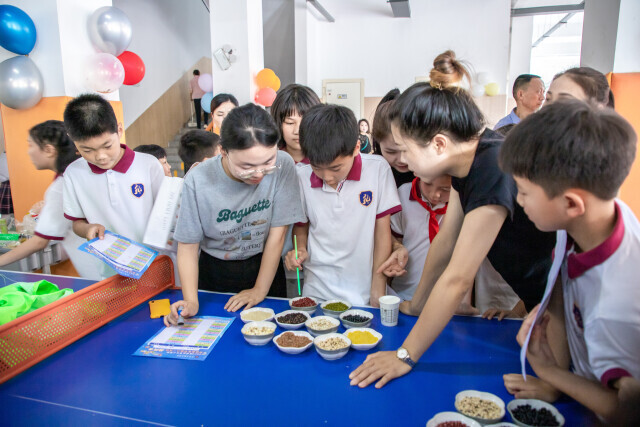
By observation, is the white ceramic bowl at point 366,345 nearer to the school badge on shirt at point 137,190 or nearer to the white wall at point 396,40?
the school badge on shirt at point 137,190

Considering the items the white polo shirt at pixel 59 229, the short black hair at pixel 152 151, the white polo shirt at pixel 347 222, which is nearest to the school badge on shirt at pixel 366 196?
the white polo shirt at pixel 347 222

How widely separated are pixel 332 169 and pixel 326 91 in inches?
294

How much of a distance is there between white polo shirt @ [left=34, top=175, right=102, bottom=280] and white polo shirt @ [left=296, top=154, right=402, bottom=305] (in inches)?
45.2

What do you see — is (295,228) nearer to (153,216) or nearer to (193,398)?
(153,216)

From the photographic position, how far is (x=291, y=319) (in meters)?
1.38

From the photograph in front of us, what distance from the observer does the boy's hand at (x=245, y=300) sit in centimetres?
156

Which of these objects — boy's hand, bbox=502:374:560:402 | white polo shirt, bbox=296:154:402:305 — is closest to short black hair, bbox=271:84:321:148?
white polo shirt, bbox=296:154:402:305

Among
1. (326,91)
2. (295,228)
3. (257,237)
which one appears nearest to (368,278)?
(295,228)

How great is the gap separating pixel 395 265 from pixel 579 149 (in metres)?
0.90

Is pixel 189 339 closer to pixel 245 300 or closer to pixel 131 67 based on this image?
pixel 245 300

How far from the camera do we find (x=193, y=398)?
1.04 m

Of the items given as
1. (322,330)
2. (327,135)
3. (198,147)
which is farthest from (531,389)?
(198,147)

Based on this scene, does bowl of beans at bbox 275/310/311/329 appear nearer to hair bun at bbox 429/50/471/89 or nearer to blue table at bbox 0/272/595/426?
blue table at bbox 0/272/595/426

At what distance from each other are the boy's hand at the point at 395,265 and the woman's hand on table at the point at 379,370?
482 mm
